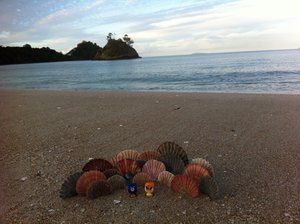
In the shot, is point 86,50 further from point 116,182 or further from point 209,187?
point 209,187

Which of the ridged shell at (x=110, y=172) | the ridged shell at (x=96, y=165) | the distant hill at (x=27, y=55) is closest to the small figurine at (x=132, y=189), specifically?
the ridged shell at (x=110, y=172)

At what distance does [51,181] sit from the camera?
4410 mm

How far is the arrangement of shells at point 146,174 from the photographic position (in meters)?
3.76

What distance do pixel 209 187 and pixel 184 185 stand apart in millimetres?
301

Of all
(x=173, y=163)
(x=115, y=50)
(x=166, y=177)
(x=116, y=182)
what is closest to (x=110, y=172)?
(x=116, y=182)

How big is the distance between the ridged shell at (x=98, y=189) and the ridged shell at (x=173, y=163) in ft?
2.87

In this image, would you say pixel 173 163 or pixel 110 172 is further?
pixel 173 163

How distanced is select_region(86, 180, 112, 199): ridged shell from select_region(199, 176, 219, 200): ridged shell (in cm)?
115

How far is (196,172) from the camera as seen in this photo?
12.7 ft

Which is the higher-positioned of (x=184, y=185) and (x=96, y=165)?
(x=96, y=165)

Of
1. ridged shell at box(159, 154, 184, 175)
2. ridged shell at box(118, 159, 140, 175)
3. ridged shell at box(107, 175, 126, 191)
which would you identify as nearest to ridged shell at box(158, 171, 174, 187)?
ridged shell at box(159, 154, 184, 175)

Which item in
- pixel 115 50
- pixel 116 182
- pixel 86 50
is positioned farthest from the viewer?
pixel 86 50

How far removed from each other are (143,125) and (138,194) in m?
3.82

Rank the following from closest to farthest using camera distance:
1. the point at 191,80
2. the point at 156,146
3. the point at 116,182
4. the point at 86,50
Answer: the point at 116,182
the point at 156,146
the point at 191,80
the point at 86,50
